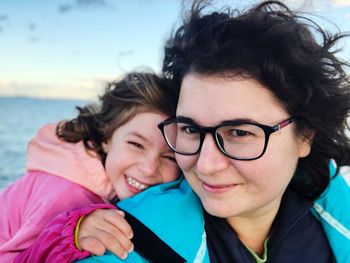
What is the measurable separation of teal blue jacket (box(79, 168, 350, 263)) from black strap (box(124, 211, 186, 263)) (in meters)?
0.02

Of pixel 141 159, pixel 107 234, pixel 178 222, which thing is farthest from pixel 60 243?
pixel 141 159

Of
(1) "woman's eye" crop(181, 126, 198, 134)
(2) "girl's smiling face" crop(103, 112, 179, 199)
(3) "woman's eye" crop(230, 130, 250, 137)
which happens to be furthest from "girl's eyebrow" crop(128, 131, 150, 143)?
(3) "woman's eye" crop(230, 130, 250, 137)

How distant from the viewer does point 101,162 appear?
10.5ft

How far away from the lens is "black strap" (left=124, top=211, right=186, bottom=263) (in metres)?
1.95

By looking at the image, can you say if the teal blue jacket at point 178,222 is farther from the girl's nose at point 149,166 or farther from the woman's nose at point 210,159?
the girl's nose at point 149,166

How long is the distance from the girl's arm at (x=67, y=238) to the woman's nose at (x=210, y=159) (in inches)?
17.9

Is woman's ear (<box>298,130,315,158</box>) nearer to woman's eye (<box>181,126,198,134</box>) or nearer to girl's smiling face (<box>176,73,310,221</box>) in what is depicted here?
girl's smiling face (<box>176,73,310,221</box>)

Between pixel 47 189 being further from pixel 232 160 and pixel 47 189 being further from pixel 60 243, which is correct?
pixel 232 160

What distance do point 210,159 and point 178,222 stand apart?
37 cm

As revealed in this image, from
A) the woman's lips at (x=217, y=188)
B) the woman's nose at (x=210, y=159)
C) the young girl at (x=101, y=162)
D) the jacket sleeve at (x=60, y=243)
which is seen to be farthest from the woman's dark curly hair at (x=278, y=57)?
the jacket sleeve at (x=60, y=243)

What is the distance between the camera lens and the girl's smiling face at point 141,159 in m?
3.02

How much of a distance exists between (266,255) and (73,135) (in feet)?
5.74

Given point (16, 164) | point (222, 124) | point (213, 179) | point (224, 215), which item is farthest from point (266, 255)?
point (16, 164)

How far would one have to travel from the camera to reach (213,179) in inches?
79.7
